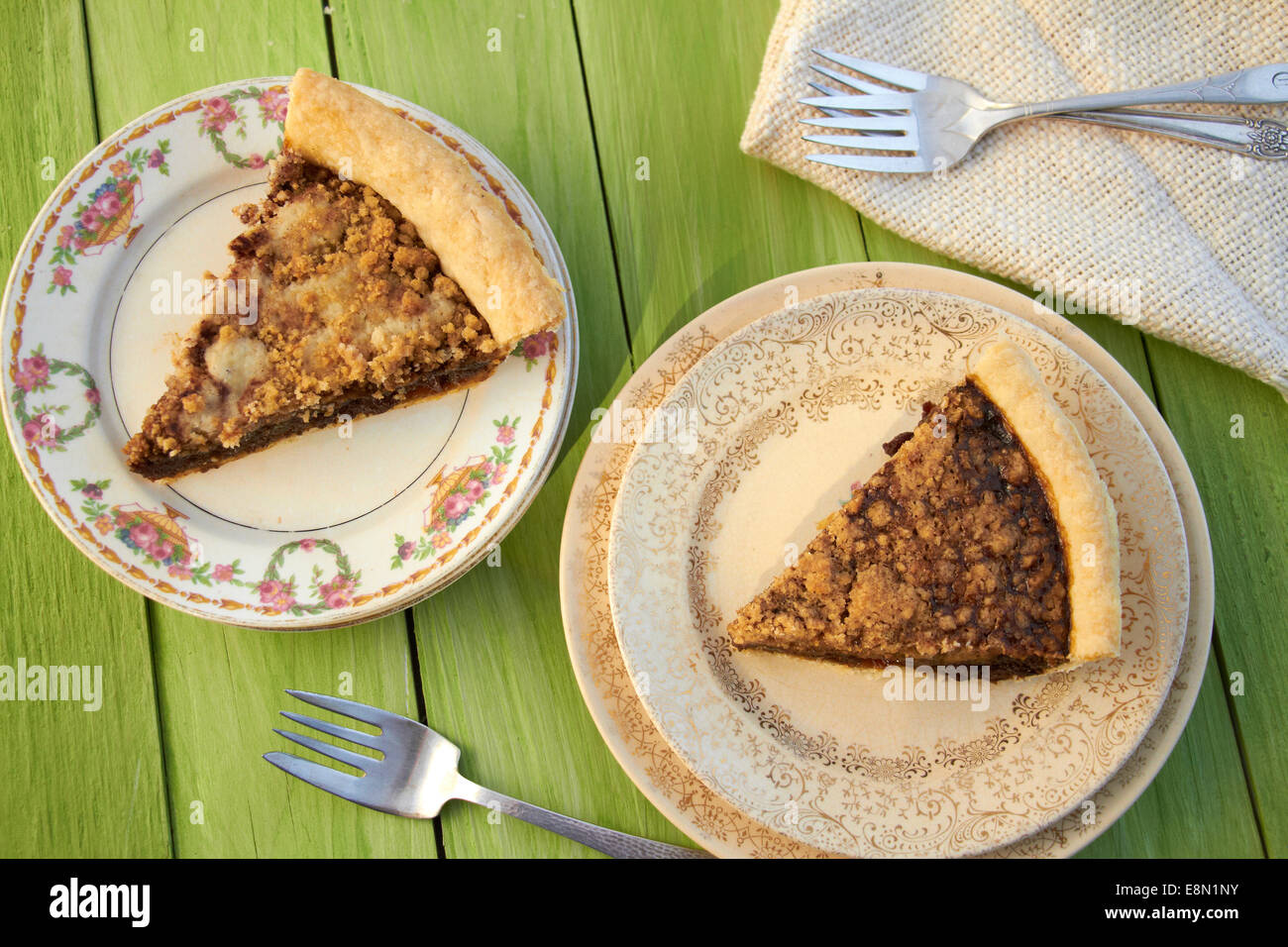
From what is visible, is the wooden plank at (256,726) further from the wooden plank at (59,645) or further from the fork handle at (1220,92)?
the fork handle at (1220,92)

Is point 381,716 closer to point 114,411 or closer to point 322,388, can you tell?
point 322,388

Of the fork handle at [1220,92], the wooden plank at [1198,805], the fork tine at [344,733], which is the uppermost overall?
the fork handle at [1220,92]

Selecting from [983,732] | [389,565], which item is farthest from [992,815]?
[389,565]

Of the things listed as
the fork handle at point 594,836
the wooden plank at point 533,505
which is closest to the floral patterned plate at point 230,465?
the wooden plank at point 533,505

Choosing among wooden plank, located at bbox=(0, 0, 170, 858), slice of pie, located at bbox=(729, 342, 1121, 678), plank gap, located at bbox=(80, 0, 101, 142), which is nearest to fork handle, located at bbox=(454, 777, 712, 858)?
slice of pie, located at bbox=(729, 342, 1121, 678)

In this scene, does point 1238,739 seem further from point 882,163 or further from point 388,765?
point 388,765

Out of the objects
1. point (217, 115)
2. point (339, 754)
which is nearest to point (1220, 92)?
point (217, 115)
